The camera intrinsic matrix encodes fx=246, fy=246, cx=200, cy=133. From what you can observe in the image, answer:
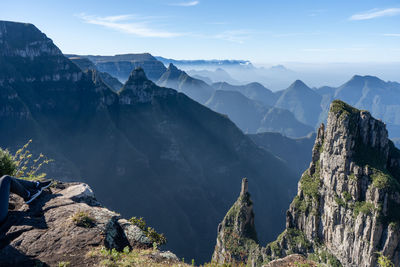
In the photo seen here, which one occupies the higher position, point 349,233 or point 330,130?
point 330,130

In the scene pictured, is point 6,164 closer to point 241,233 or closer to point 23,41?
→ point 241,233

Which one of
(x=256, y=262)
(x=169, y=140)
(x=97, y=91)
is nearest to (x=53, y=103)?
(x=97, y=91)

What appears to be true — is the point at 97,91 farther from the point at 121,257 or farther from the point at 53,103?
the point at 121,257

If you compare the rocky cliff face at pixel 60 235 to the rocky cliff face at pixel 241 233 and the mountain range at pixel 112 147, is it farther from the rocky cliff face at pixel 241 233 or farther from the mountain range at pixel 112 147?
the mountain range at pixel 112 147

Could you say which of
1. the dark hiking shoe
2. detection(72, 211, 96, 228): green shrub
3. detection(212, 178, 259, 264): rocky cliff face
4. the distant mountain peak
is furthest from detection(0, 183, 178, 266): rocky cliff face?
the distant mountain peak

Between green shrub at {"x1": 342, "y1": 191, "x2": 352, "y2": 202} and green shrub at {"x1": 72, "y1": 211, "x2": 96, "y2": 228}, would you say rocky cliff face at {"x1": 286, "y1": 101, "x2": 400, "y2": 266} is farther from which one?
green shrub at {"x1": 72, "y1": 211, "x2": 96, "y2": 228}

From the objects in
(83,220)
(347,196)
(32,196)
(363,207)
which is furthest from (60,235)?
(347,196)
